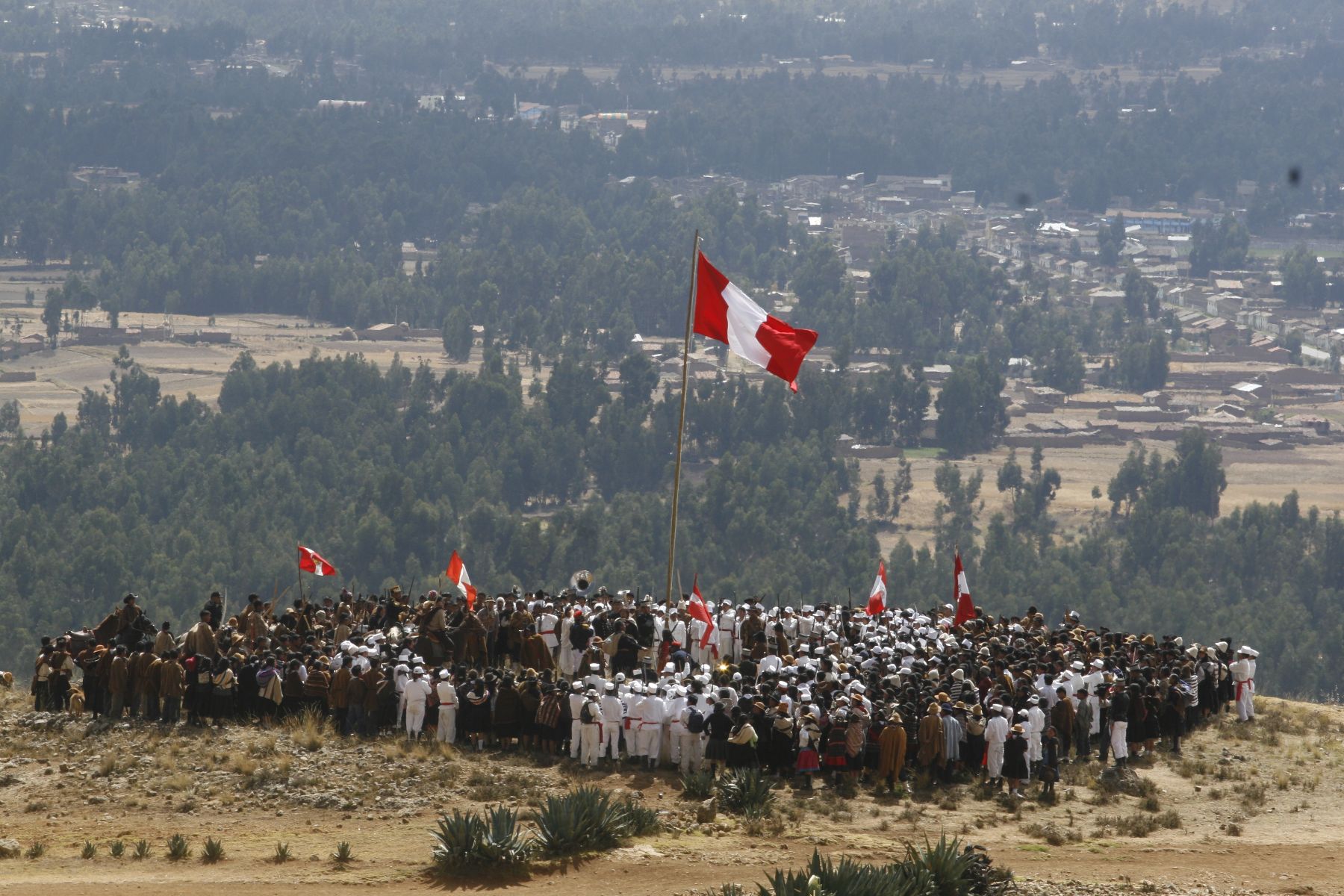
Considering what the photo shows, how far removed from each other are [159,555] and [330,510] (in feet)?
56.1

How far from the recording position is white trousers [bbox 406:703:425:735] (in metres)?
30.8

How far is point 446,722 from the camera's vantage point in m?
30.9

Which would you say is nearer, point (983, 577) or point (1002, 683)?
point (1002, 683)

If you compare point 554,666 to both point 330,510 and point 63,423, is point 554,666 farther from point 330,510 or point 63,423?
point 63,423

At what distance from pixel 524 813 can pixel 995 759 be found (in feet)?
23.4

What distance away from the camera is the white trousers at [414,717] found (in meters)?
30.8

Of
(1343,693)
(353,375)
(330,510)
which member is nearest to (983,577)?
(1343,693)

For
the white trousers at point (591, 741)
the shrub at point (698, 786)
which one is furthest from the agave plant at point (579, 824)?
the white trousers at point (591, 741)

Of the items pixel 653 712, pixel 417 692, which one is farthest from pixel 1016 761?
pixel 417 692

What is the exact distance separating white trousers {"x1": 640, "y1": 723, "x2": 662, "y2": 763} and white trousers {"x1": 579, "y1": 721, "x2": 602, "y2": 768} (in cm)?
65

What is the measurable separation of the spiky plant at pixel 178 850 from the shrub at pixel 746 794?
7410mm

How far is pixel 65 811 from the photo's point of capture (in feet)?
93.6

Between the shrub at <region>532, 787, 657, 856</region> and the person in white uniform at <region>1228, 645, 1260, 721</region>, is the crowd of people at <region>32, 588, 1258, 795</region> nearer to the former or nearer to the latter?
the person in white uniform at <region>1228, 645, 1260, 721</region>

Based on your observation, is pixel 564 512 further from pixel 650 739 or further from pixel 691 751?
pixel 691 751
